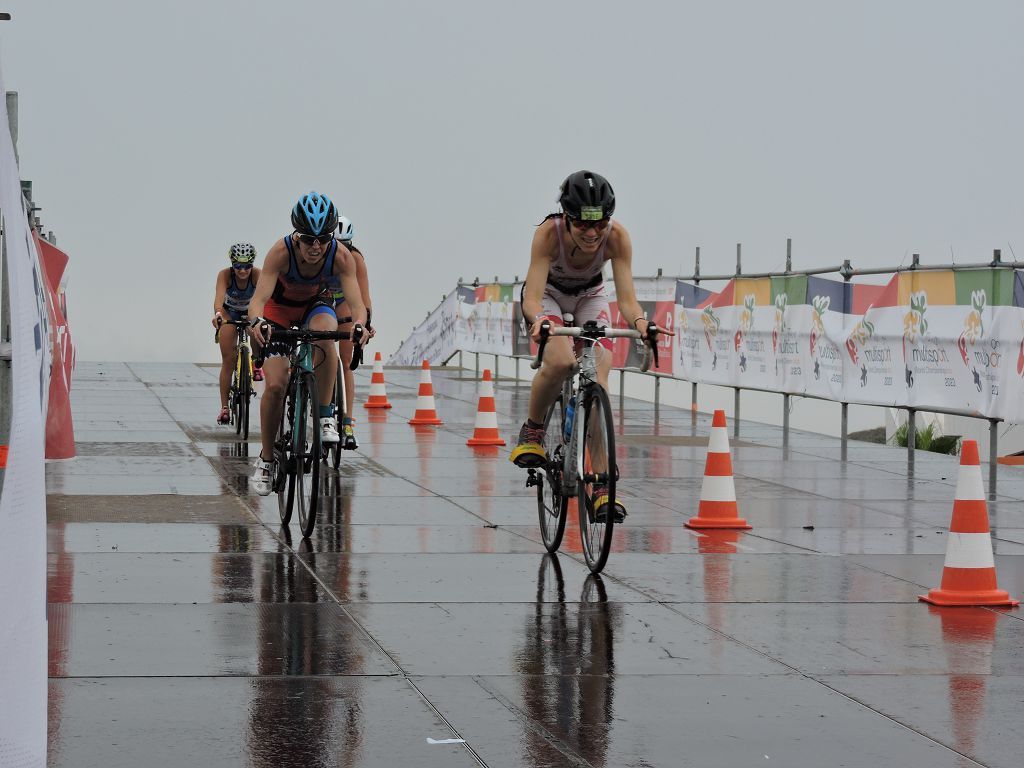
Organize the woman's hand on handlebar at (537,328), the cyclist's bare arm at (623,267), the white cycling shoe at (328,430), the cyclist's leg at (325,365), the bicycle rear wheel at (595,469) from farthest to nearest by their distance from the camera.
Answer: the cyclist's leg at (325,365) → the white cycling shoe at (328,430) → the cyclist's bare arm at (623,267) → the woman's hand on handlebar at (537,328) → the bicycle rear wheel at (595,469)

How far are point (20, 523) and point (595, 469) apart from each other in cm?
508

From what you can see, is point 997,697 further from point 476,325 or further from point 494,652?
point 476,325

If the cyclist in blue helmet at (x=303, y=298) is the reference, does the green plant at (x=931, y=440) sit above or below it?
below

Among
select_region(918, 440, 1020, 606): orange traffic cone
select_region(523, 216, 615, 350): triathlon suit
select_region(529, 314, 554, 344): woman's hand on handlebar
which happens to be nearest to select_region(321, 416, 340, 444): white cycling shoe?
select_region(523, 216, 615, 350): triathlon suit

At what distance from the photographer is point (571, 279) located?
9461 mm

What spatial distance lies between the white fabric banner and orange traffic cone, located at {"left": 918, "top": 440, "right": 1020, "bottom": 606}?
204 inches

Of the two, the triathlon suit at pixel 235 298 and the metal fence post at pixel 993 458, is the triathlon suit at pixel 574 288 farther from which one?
the triathlon suit at pixel 235 298

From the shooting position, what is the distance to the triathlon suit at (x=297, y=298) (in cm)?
1045

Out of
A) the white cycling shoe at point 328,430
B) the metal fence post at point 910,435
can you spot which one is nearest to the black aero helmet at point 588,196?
the white cycling shoe at point 328,430

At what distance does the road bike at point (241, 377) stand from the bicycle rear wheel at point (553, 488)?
25.1ft

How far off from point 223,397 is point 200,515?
24.2 feet

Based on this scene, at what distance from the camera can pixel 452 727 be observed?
18.1 ft

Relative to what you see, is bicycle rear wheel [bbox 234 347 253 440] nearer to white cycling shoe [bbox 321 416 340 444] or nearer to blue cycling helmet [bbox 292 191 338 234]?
white cycling shoe [bbox 321 416 340 444]

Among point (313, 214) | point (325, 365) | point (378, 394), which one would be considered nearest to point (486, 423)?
point (378, 394)
